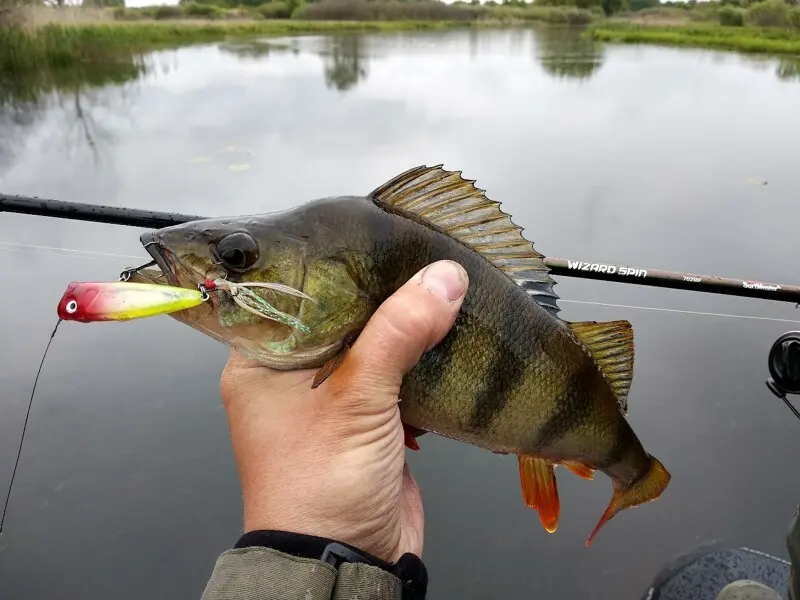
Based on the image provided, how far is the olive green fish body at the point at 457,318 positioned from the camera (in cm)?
96

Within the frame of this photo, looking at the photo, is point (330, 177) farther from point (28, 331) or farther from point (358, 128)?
point (28, 331)

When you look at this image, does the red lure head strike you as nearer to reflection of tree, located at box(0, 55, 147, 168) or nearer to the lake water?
the lake water

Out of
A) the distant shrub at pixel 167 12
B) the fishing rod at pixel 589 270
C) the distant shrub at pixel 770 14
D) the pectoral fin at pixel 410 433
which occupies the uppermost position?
the distant shrub at pixel 167 12

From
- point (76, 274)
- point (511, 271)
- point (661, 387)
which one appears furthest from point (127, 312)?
point (76, 274)

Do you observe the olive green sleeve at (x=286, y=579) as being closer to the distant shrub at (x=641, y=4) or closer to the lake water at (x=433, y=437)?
the lake water at (x=433, y=437)

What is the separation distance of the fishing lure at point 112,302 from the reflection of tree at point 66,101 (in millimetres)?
5415

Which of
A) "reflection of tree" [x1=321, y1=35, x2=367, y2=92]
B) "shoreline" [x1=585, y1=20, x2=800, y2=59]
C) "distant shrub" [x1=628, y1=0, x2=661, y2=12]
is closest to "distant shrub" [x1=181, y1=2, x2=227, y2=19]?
"reflection of tree" [x1=321, y1=35, x2=367, y2=92]

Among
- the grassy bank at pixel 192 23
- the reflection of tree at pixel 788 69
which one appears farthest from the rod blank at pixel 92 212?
the reflection of tree at pixel 788 69

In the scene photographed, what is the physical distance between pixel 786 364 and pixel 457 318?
1.05m

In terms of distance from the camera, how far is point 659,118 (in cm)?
754

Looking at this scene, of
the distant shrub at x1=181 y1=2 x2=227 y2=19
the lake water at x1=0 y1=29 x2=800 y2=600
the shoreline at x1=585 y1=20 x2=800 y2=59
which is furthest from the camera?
the distant shrub at x1=181 y1=2 x2=227 y2=19

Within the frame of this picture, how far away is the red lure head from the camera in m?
0.79

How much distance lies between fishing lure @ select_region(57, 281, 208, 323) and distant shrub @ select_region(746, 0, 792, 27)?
70.1ft

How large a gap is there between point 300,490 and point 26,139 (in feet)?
21.5
